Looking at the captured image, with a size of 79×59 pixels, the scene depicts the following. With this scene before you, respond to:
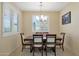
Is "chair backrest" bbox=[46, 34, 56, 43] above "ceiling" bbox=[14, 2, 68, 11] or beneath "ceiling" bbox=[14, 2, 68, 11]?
beneath

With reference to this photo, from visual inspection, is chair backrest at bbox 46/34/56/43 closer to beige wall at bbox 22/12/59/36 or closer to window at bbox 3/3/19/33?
window at bbox 3/3/19/33

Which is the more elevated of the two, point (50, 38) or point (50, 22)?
point (50, 22)

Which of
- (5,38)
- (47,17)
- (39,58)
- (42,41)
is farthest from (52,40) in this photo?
(47,17)

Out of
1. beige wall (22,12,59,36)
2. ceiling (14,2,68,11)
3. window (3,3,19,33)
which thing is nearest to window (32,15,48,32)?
beige wall (22,12,59,36)

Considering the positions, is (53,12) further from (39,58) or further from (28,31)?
(39,58)

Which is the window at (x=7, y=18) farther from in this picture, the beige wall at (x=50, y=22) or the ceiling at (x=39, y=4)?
the beige wall at (x=50, y=22)

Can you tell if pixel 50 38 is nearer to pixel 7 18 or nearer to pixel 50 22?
pixel 7 18

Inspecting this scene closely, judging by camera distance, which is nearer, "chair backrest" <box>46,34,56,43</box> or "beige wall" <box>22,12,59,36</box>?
"chair backrest" <box>46,34,56,43</box>

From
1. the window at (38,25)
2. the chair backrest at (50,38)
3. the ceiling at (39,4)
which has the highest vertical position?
the ceiling at (39,4)

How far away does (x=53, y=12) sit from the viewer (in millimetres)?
8336

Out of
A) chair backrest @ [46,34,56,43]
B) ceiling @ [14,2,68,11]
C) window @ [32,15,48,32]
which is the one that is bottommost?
chair backrest @ [46,34,56,43]

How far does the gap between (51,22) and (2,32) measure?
15.0 ft

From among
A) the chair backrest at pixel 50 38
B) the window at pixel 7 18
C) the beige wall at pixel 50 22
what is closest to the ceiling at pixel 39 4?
the window at pixel 7 18

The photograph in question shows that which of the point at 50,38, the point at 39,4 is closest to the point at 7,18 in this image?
the point at 39,4
